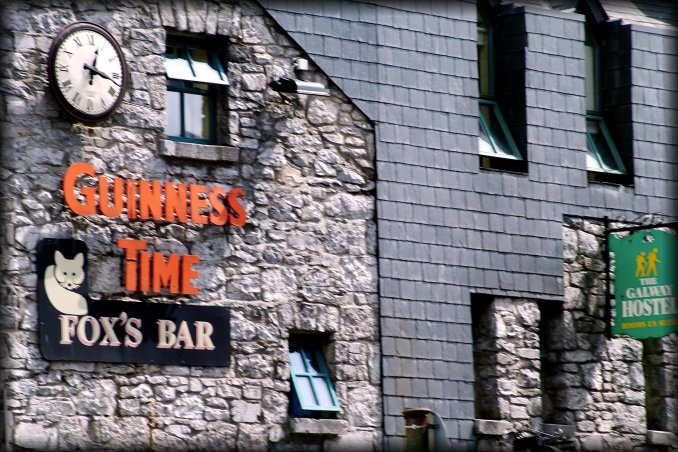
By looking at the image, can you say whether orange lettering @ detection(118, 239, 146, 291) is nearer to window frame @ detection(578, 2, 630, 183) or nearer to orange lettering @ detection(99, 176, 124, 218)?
orange lettering @ detection(99, 176, 124, 218)

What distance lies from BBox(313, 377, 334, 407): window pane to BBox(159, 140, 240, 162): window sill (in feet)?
8.80

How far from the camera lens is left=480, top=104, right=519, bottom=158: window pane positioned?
23.5 metres

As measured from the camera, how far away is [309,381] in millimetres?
21172

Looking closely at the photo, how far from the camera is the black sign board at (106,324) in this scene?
1923 cm

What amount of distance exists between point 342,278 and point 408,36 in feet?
10.3

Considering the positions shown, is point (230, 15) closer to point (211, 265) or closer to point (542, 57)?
point (211, 265)

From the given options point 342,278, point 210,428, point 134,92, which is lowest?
point 210,428

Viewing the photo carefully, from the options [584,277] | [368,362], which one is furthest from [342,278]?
[584,277]

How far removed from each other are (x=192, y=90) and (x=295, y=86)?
1156 mm

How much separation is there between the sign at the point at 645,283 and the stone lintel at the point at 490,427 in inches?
85.4

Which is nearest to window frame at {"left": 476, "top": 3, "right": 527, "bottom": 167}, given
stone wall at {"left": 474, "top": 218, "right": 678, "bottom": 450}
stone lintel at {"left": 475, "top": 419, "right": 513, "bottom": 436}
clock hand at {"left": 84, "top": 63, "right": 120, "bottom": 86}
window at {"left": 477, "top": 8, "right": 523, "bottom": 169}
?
window at {"left": 477, "top": 8, "right": 523, "bottom": 169}

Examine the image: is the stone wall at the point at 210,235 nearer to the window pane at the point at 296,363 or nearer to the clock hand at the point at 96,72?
the window pane at the point at 296,363

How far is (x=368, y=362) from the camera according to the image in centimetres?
2150

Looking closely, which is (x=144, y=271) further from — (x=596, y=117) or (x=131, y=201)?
(x=596, y=117)
